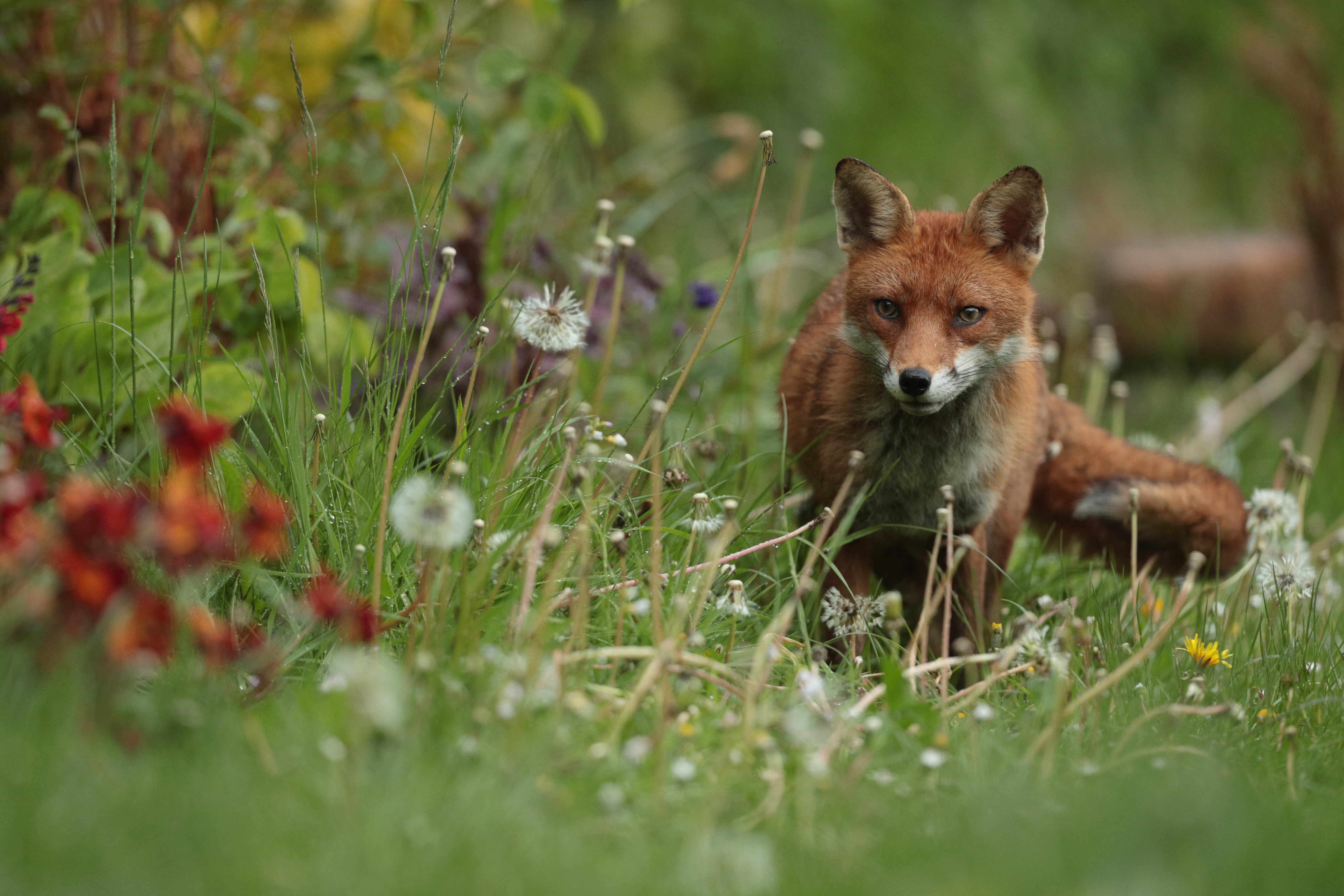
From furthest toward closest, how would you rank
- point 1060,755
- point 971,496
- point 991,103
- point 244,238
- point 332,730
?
point 991,103 < point 244,238 < point 971,496 < point 1060,755 < point 332,730

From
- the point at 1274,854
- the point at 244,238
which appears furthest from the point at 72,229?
the point at 1274,854

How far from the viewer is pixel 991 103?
10.0 m

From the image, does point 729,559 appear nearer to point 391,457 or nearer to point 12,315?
point 391,457

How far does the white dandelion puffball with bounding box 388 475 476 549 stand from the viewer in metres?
2.24

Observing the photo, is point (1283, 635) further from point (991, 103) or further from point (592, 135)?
point (991, 103)

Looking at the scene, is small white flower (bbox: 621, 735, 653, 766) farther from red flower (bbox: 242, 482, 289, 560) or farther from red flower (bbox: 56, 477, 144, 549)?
red flower (bbox: 56, 477, 144, 549)

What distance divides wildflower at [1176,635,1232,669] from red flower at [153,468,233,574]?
255 cm

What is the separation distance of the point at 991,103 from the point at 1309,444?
5421 mm

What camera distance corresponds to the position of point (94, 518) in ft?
6.06

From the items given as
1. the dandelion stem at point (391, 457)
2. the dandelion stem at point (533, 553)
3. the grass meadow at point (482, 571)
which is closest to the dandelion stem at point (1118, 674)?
the grass meadow at point (482, 571)

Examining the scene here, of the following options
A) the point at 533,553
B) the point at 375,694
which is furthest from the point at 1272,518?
the point at 375,694

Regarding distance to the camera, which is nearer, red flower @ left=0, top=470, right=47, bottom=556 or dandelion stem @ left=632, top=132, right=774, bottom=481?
red flower @ left=0, top=470, right=47, bottom=556

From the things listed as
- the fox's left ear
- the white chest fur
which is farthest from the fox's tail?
the fox's left ear

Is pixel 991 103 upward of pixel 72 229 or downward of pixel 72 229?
upward
